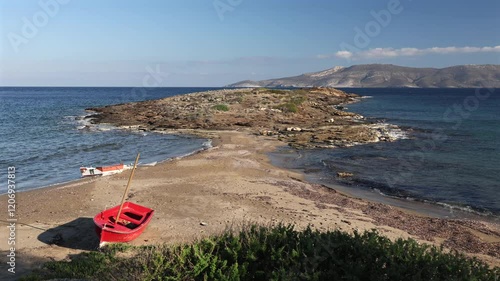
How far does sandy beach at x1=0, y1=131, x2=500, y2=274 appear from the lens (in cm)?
1463

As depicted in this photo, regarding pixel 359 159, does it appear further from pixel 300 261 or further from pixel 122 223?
pixel 300 261

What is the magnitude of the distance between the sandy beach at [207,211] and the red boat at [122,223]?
1.77ft

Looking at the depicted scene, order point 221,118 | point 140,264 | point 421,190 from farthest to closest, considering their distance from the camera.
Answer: point 221,118
point 421,190
point 140,264

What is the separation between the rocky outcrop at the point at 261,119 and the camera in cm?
3994

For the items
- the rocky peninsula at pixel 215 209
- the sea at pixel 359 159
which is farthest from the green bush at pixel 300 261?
the sea at pixel 359 159

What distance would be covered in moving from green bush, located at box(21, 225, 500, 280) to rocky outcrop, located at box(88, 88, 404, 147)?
87.3ft

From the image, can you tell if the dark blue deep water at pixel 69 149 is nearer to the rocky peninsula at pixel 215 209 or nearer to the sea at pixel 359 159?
the sea at pixel 359 159

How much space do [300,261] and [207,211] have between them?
1029 centimetres

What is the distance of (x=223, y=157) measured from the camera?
97.9ft

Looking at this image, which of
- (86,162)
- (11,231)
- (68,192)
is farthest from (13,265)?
(86,162)

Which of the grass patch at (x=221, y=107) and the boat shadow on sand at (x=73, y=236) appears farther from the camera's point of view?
the grass patch at (x=221, y=107)

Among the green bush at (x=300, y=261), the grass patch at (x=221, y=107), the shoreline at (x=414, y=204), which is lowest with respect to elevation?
the shoreline at (x=414, y=204)

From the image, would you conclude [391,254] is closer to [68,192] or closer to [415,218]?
[415,218]

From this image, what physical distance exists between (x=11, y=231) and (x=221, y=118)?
35.6 m
